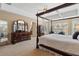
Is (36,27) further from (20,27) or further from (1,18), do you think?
(1,18)

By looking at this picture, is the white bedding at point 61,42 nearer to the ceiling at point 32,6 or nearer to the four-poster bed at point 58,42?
the four-poster bed at point 58,42

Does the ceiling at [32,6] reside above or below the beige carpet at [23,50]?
above

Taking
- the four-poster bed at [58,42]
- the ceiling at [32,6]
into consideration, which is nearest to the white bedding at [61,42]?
the four-poster bed at [58,42]

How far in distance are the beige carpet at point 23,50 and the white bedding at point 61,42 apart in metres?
0.20

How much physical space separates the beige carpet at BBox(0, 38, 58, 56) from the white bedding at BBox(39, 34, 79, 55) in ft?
0.65

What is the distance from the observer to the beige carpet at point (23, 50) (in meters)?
1.95

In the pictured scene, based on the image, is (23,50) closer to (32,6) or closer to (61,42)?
(61,42)

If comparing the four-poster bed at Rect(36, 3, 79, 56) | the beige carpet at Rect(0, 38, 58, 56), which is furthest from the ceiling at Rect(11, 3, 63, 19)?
→ the beige carpet at Rect(0, 38, 58, 56)

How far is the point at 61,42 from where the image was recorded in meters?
1.98

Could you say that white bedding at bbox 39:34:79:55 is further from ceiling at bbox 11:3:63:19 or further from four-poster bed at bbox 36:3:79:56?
ceiling at bbox 11:3:63:19

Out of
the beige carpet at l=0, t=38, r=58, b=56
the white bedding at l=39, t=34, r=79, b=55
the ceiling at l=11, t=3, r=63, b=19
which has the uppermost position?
the ceiling at l=11, t=3, r=63, b=19

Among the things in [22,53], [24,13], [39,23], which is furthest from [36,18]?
[22,53]

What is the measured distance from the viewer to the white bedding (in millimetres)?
1807

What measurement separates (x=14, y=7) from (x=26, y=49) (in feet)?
2.97
